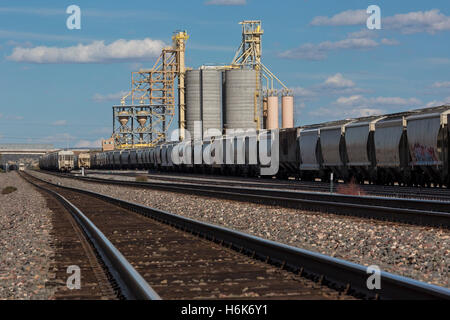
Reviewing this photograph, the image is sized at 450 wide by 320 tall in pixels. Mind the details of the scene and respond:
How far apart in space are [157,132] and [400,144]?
10514 centimetres

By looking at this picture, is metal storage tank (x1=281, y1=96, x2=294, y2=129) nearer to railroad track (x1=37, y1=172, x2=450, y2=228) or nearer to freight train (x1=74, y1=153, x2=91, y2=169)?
freight train (x1=74, y1=153, x2=91, y2=169)

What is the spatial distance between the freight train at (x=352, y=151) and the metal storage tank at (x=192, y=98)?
170ft

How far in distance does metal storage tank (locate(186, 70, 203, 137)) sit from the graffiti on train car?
3274 inches

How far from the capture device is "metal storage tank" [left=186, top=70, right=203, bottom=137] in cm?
11056

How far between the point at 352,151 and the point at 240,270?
82.7 ft

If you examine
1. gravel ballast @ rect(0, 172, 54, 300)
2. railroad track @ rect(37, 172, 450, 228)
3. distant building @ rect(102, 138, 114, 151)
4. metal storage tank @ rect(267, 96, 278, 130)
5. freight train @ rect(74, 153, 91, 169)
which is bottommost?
gravel ballast @ rect(0, 172, 54, 300)

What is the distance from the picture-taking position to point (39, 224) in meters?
19.1

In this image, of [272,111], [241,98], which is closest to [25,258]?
[241,98]

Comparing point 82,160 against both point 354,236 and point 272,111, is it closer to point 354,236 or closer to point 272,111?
point 272,111

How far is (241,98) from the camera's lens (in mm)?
107438

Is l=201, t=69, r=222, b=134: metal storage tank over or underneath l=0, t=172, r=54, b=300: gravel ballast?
over

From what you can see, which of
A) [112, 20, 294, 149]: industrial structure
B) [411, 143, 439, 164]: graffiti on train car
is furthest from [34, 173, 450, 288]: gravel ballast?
[112, 20, 294, 149]: industrial structure

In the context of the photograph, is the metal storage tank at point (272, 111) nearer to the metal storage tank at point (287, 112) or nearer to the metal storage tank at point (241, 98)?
the metal storage tank at point (287, 112)
